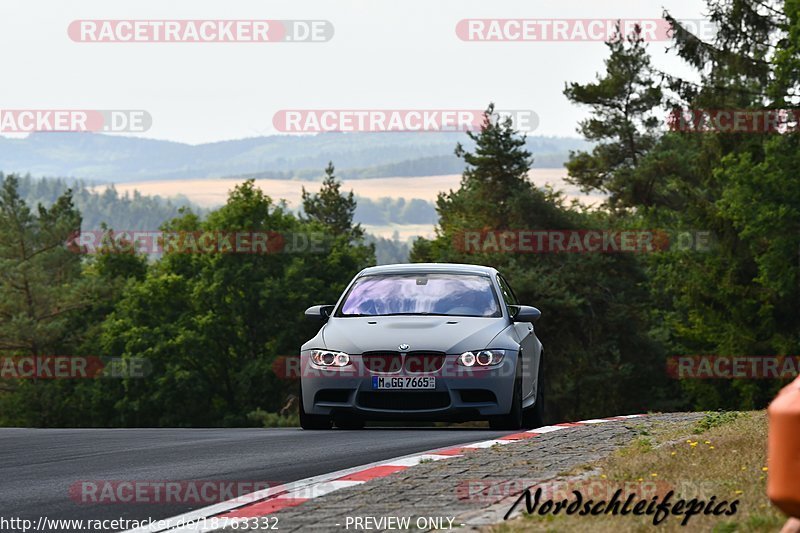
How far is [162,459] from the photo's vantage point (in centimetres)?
1031

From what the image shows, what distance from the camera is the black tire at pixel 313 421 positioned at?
13445 millimetres

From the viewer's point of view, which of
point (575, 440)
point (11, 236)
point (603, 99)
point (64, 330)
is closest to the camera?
point (575, 440)

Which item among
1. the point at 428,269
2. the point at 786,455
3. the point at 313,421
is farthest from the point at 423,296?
the point at 786,455

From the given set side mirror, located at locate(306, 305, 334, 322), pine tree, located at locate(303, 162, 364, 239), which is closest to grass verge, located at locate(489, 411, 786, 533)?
side mirror, located at locate(306, 305, 334, 322)

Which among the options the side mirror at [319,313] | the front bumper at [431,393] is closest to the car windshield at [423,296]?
the side mirror at [319,313]

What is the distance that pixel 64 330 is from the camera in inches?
2945

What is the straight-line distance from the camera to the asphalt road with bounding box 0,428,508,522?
7.46 meters

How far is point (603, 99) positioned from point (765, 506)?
63.8m

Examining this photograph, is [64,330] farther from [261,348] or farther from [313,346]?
[313,346]

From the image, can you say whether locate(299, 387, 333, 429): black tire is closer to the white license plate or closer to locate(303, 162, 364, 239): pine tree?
the white license plate

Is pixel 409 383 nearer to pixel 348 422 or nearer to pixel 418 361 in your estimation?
pixel 418 361

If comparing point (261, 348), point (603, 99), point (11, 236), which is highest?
point (603, 99)

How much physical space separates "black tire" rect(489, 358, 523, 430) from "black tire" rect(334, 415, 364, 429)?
4.41 ft

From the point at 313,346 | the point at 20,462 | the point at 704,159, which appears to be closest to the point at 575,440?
the point at 313,346
